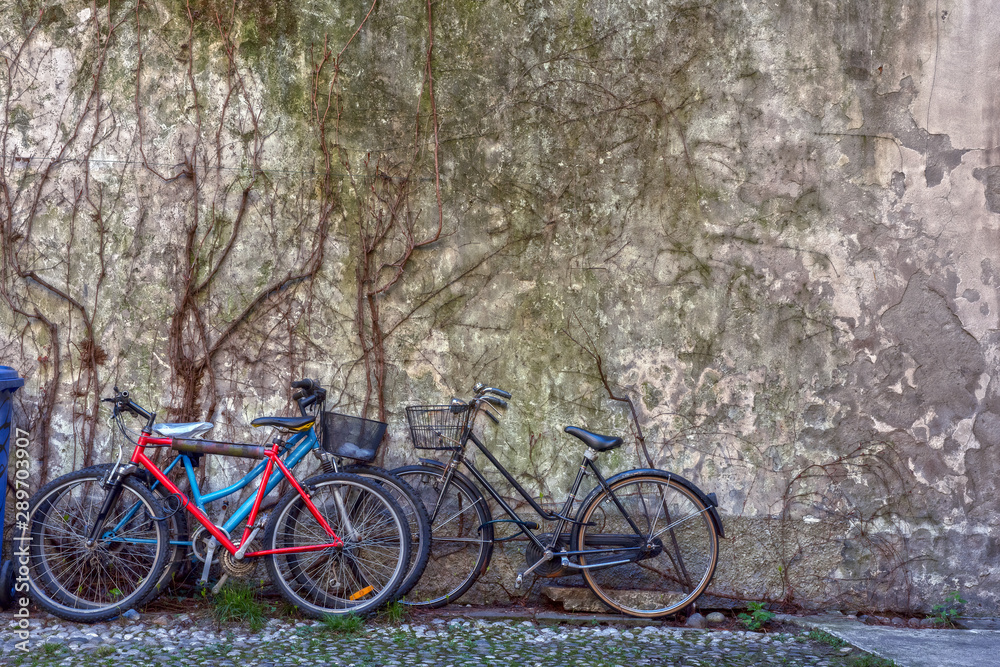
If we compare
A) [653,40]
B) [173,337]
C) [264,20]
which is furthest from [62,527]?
[653,40]

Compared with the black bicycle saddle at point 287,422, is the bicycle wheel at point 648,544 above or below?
below

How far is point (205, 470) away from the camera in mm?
4738

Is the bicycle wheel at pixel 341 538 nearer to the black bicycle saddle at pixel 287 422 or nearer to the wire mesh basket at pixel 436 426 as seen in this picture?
the black bicycle saddle at pixel 287 422

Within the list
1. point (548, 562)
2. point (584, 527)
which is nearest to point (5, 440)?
point (548, 562)

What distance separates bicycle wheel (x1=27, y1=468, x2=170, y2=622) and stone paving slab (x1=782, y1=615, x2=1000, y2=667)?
3.52 metres

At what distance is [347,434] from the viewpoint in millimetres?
4383

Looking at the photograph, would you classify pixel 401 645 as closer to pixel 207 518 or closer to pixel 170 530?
pixel 207 518

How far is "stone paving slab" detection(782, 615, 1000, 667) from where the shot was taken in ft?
13.0

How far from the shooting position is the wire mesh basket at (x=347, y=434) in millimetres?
4363

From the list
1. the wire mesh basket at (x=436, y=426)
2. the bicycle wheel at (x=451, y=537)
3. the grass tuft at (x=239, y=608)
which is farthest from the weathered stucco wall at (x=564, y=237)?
the grass tuft at (x=239, y=608)

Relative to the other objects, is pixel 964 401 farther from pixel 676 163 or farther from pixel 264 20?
pixel 264 20

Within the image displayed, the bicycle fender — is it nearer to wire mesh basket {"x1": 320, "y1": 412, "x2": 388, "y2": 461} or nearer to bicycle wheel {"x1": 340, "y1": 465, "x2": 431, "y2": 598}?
bicycle wheel {"x1": 340, "y1": 465, "x2": 431, "y2": 598}

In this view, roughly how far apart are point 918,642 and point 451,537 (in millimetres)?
2524

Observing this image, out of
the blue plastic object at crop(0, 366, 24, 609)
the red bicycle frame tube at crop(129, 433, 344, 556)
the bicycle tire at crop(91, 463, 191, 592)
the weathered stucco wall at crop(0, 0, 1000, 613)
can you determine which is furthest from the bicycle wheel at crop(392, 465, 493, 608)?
the blue plastic object at crop(0, 366, 24, 609)
